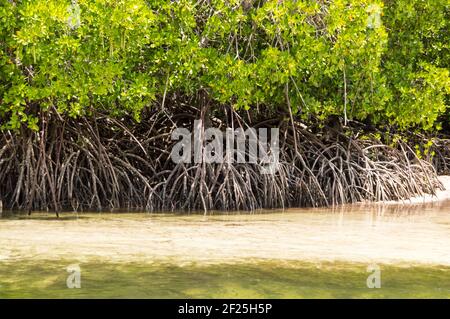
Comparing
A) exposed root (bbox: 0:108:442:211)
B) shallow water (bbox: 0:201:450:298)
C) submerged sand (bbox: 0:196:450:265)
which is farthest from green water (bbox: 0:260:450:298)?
exposed root (bbox: 0:108:442:211)

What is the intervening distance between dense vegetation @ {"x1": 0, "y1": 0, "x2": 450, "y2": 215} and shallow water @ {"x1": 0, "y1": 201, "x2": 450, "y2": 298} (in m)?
0.68

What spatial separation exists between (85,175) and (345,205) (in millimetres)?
2864

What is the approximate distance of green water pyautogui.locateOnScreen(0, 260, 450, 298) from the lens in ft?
16.3

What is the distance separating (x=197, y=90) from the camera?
31.6 feet

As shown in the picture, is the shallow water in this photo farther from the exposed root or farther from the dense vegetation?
the dense vegetation

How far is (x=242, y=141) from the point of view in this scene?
9.85 metres
